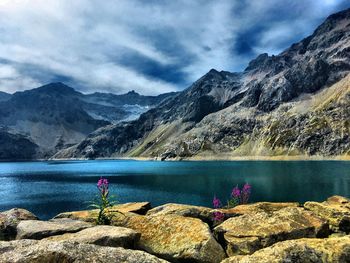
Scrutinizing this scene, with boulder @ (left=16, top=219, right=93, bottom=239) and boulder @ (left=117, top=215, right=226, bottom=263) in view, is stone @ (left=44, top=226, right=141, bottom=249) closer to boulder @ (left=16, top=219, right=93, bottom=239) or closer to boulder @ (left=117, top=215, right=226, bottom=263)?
boulder @ (left=117, top=215, right=226, bottom=263)

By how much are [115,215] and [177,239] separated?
7.07 m

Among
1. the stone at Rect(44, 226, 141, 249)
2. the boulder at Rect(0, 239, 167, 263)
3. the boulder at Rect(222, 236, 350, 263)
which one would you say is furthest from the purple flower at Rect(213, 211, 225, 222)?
the boulder at Rect(0, 239, 167, 263)

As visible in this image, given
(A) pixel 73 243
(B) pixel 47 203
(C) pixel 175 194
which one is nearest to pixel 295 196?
(C) pixel 175 194

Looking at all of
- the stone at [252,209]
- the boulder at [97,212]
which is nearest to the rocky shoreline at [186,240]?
the boulder at [97,212]

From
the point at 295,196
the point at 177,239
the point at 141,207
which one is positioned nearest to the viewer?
the point at 177,239

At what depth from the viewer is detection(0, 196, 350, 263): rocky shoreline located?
1057 centimetres

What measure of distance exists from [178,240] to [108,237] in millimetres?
3356

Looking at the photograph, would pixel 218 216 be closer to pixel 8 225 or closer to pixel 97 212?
pixel 97 212

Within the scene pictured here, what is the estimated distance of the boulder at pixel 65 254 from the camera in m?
9.96

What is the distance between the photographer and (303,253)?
482 inches

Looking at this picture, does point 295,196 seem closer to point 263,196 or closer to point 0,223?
point 263,196

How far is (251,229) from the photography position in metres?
18.1

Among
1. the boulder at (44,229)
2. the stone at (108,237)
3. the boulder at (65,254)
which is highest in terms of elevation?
the boulder at (65,254)

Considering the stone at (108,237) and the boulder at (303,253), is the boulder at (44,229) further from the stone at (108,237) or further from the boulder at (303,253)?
the boulder at (303,253)
